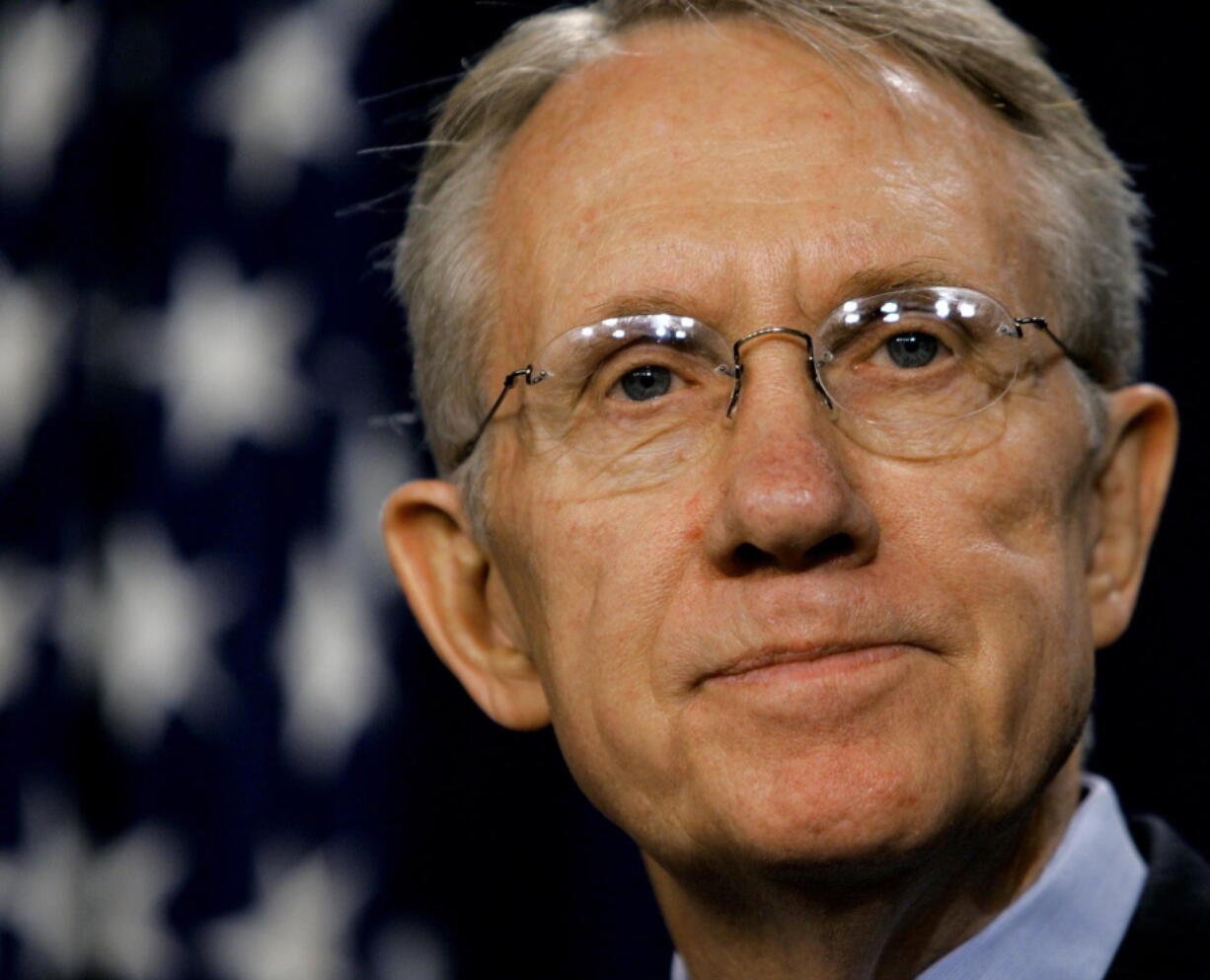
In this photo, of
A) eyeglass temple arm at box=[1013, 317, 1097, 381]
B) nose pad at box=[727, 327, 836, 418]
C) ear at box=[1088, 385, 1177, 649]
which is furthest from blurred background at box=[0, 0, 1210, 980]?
nose pad at box=[727, 327, 836, 418]

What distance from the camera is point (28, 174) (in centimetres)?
316

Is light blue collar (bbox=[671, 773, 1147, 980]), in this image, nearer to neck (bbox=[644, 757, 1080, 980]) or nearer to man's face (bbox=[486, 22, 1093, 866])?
neck (bbox=[644, 757, 1080, 980])

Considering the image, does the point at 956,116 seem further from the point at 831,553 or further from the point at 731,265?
the point at 831,553

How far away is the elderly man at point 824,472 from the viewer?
1584 mm

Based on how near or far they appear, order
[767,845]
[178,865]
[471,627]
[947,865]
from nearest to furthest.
→ 1. [767,845]
2. [947,865]
3. [471,627]
4. [178,865]

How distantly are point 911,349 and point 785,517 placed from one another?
36 cm

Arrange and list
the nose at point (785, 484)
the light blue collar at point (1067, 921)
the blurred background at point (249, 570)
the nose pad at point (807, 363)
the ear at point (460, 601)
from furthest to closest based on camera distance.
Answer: the blurred background at point (249, 570)
the ear at point (460, 601)
the light blue collar at point (1067, 921)
the nose pad at point (807, 363)
the nose at point (785, 484)

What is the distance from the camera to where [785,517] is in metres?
1.53

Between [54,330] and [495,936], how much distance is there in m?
1.60

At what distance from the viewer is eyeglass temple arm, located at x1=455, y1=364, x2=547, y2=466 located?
191cm

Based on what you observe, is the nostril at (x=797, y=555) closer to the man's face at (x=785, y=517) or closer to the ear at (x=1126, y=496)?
the man's face at (x=785, y=517)

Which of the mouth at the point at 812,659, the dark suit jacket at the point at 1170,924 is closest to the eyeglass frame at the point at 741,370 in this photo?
the mouth at the point at 812,659

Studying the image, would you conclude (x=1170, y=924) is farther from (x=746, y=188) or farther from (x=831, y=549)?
(x=746, y=188)

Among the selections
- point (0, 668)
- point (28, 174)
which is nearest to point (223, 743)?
point (0, 668)
